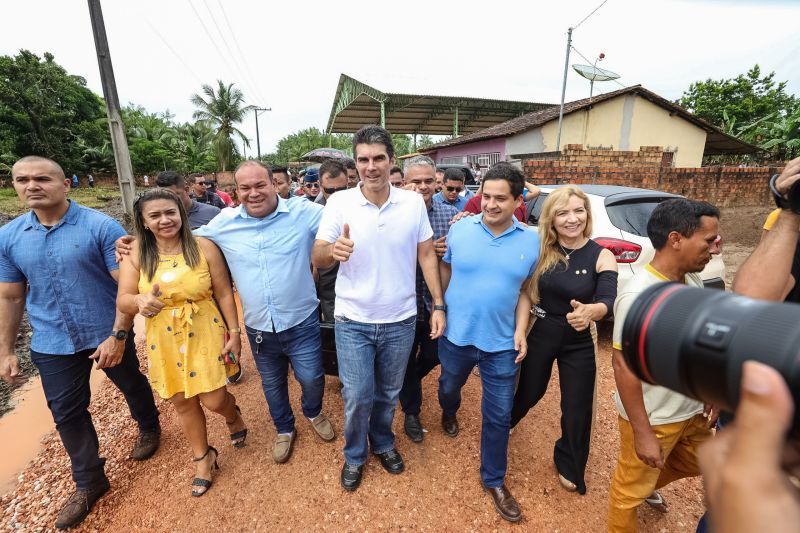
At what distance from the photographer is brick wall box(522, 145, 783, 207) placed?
724 cm

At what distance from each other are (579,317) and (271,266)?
178cm

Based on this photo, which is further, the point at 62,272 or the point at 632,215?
the point at 632,215

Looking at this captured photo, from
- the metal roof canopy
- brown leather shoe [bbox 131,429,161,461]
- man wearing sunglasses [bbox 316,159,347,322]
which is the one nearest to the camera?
brown leather shoe [bbox 131,429,161,461]

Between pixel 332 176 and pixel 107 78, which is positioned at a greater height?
pixel 107 78

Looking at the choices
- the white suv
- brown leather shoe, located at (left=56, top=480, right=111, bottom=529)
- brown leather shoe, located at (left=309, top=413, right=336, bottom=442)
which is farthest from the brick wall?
brown leather shoe, located at (left=56, top=480, right=111, bottom=529)

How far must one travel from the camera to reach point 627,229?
3467 mm

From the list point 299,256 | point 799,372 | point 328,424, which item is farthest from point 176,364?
point 799,372

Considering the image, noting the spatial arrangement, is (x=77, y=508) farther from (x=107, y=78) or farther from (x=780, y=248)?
(x=107, y=78)

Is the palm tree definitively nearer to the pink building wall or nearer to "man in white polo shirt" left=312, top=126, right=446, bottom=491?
the pink building wall

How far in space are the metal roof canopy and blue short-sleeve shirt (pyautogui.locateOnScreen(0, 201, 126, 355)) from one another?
40.1ft

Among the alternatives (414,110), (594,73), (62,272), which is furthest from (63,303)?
(414,110)

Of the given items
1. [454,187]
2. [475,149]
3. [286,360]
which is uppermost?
[475,149]

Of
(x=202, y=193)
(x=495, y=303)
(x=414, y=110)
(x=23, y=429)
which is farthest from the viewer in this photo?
(x=414, y=110)

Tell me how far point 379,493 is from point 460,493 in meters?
0.49
